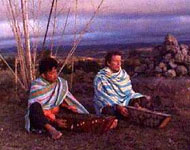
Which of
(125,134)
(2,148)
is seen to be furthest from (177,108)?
(2,148)

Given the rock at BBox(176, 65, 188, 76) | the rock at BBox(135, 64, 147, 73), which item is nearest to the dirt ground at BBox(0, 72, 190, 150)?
the rock at BBox(176, 65, 188, 76)

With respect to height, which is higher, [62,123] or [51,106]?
[51,106]

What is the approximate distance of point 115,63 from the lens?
24.7 ft

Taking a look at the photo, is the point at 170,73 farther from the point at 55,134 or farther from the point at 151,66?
the point at 55,134

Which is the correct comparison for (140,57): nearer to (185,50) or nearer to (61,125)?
(185,50)

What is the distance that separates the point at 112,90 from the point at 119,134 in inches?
37.1

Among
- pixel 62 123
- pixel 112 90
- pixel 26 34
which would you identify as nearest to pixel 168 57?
pixel 26 34

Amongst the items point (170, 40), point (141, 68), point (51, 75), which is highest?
point (51, 75)

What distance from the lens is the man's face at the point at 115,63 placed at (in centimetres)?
748

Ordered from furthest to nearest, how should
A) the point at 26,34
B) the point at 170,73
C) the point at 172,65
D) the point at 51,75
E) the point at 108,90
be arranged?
the point at 172,65
the point at 170,73
the point at 26,34
the point at 108,90
the point at 51,75

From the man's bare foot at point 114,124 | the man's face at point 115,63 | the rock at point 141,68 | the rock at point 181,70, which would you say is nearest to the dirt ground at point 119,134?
the man's bare foot at point 114,124

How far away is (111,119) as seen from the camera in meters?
6.91

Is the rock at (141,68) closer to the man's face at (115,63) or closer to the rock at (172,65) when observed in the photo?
the rock at (172,65)

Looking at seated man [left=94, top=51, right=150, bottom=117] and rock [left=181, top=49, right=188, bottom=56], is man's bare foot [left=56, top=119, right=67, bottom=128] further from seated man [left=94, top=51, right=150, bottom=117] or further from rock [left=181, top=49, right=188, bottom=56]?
rock [left=181, top=49, right=188, bottom=56]
